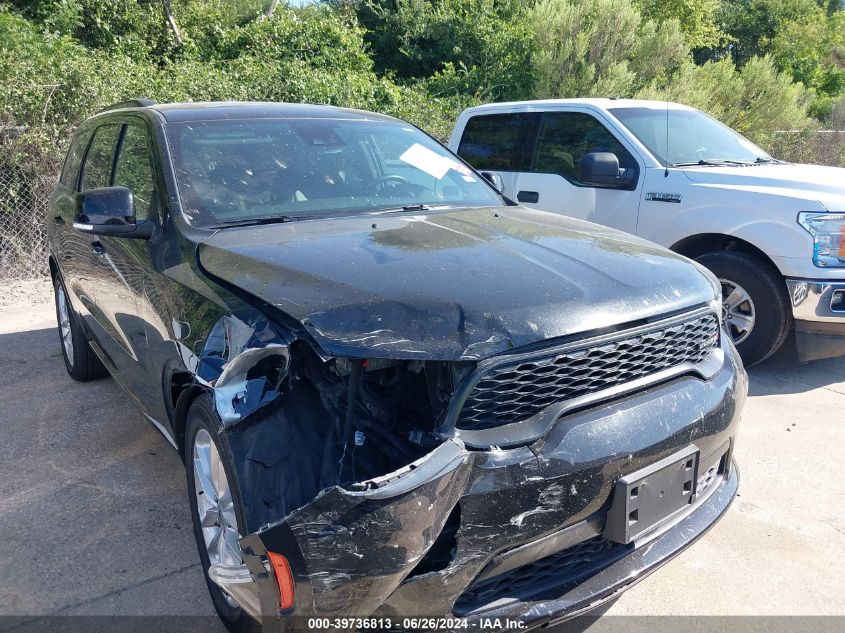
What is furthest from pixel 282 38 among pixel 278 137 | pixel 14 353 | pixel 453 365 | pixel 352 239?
pixel 453 365

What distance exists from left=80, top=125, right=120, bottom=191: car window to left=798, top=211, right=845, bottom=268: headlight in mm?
4275

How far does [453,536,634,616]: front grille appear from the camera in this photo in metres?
1.96

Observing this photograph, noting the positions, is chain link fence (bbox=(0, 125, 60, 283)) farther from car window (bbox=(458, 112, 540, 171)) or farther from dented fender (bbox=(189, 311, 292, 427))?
dented fender (bbox=(189, 311, 292, 427))

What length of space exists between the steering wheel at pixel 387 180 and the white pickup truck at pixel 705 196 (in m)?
0.82

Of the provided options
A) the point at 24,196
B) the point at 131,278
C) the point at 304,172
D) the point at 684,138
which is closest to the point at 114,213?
the point at 131,278

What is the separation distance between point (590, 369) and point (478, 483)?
53 cm

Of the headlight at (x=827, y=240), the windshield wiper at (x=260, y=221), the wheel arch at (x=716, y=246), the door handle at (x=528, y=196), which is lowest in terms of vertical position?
the wheel arch at (x=716, y=246)

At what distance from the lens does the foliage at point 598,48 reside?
12.8m

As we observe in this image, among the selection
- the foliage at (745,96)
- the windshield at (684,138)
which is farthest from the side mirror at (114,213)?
the foliage at (745,96)

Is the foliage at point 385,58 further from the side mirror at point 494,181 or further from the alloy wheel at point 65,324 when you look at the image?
the side mirror at point 494,181

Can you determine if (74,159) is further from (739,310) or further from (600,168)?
(739,310)

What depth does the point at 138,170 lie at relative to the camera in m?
3.46

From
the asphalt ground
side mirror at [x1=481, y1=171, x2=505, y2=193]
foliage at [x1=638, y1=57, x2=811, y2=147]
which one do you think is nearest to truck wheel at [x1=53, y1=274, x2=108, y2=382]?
the asphalt ground

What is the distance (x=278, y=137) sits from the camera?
135 inches
